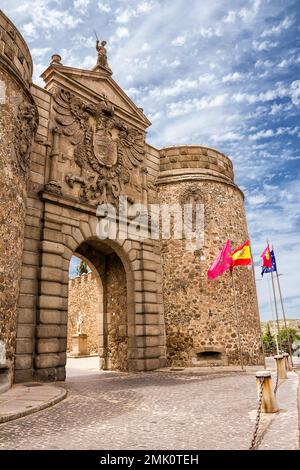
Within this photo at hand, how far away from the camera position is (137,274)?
39.8 feet

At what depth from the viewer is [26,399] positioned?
234 inches

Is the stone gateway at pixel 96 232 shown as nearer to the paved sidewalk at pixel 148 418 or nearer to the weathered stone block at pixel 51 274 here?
the weathered stone block at pixel 51 274

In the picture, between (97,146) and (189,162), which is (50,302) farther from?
(189,162)

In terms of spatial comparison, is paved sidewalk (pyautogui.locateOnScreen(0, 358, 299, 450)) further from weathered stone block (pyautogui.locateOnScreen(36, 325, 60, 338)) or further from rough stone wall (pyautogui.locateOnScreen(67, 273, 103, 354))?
rough stone wall (pyautogui.locateOnScreen(67, 273, 103, 354))

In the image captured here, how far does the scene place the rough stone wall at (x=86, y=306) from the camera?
2116cm

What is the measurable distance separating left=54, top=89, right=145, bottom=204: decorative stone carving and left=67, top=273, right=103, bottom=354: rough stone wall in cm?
950

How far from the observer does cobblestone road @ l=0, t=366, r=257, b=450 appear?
141 inches

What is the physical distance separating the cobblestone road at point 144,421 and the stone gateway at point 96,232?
2.65 m

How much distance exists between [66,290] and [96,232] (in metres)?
2.22

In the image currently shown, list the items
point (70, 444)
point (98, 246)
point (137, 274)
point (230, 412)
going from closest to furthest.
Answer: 1. point (70, 444)
2. point (230, 412)
3. point (137, 274)
4. point (98, 246)

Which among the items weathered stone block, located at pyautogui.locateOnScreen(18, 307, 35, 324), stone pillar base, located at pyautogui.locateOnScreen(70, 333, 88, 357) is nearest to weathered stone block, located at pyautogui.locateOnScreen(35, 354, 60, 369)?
weathered stone block, located at pyautogui.locateOnScreen(18, 307, 35, 324)
